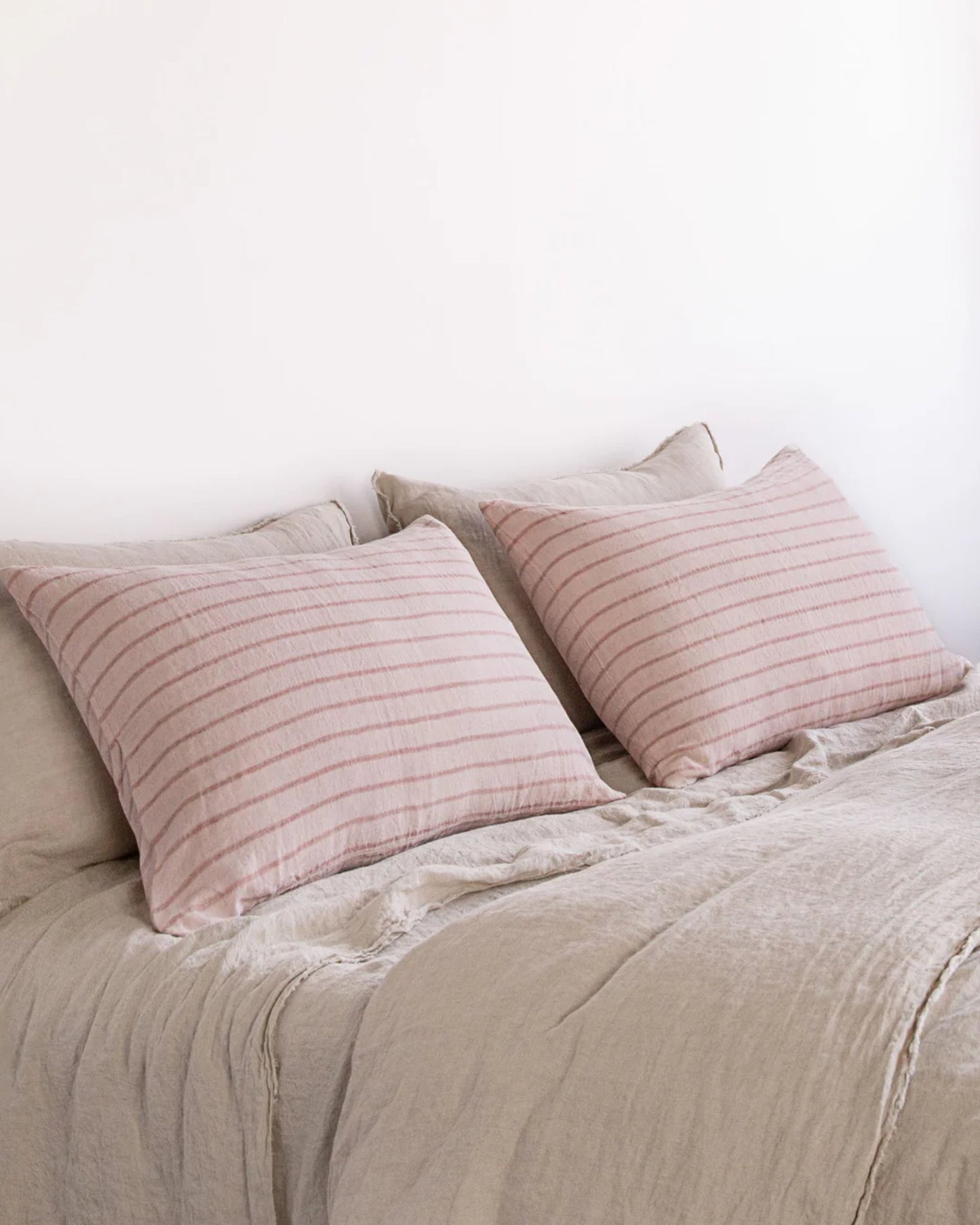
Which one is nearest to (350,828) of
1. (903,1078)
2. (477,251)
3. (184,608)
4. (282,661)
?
(282,661)

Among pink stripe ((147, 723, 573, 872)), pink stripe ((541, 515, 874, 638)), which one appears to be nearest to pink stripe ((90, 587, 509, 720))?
pink stripe ((147, 723, 573, 872))

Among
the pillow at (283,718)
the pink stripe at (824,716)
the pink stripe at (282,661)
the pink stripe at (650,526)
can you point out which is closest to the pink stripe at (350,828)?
the pillow at (283,718)

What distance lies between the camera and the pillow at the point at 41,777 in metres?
1.43

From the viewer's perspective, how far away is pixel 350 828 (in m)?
1.42

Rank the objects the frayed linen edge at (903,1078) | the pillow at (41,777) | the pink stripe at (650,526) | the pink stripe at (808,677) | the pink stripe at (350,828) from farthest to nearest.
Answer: the pink stripe at (650,526) → the pink stripe at (808,677) → the pillow at (41,777) → the pink stripe at (350,828) → the frayed linen edge at (903,1078)

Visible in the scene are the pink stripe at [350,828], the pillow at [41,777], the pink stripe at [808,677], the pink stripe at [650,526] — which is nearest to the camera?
the pink stripe at [350,828]

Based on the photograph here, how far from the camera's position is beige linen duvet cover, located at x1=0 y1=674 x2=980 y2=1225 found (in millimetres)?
836

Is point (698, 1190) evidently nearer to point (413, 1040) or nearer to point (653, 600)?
point (413, 1040)

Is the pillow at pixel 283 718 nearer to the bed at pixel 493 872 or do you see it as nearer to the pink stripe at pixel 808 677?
the bed at pixel 493 872

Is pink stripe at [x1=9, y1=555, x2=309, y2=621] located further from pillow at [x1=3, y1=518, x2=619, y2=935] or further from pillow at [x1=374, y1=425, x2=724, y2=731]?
pillow at [x1=374, y1=425, x2=724, y2=731]

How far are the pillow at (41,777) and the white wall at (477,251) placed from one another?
10.0 inches

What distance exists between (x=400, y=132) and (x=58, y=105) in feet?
1.89

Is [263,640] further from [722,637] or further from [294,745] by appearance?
[722,637]

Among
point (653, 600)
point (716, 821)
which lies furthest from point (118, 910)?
point (653, 600)
